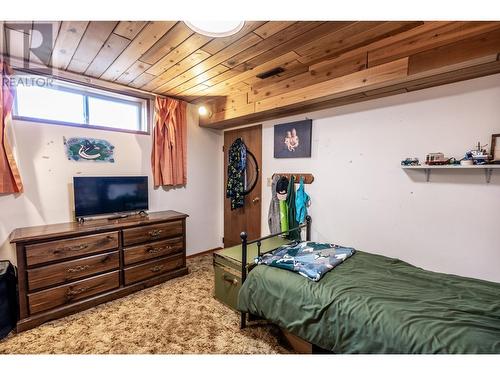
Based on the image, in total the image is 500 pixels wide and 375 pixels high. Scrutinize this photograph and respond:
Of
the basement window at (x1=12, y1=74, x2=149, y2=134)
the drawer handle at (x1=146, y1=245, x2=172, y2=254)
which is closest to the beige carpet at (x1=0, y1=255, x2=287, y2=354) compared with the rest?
the drawer handle at (x1=146, y1=245, x2=172, y2=254)

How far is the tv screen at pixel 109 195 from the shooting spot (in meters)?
2.45

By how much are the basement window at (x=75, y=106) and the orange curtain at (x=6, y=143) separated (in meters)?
0.10

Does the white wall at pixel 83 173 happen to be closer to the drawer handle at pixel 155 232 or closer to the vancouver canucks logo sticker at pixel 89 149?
the vancouver canucks logo sticker at pixel 89 149

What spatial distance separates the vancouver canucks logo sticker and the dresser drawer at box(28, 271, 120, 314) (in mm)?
1301

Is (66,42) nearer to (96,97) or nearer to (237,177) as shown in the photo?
(96,97)

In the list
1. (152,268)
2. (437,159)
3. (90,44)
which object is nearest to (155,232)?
(152,268)

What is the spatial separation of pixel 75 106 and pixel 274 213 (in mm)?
2643

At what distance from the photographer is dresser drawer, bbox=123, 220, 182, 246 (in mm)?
2508

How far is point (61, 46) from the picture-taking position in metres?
1.93

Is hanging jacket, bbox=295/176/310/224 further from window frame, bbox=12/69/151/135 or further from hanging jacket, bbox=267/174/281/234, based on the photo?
window frame, bbox=12/69/151/135
